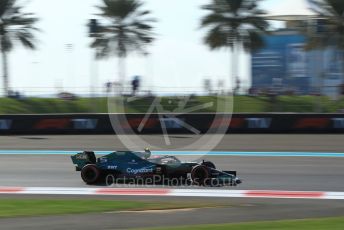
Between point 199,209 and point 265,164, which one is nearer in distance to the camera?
point 199,209

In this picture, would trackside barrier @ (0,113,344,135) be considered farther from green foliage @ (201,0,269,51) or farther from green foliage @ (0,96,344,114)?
green foliage @ (201,0,269,51)

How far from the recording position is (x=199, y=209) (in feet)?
30.5

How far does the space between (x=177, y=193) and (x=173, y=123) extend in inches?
470

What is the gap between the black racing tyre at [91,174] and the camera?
11906 mm

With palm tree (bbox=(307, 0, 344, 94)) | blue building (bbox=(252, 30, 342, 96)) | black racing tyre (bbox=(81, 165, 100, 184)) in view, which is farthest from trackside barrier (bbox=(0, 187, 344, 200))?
palm tree (bbox=(307, 0, 344, 94))

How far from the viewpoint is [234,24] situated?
1428 inches

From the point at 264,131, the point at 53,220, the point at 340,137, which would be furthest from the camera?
the point at 264,131

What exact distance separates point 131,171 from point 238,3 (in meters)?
25.1

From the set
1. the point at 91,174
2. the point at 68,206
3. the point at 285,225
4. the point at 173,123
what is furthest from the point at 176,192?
the point at 173,123

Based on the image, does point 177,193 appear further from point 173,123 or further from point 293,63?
point 293,63

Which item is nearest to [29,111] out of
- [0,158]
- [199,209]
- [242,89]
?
[242,89]

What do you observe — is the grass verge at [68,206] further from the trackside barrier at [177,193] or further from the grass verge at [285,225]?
the grass verge at [285,225]

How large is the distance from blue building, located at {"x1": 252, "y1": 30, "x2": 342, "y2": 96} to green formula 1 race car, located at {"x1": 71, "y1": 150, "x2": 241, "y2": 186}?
19.0m

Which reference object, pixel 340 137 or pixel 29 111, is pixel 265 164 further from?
pixel 29 111
